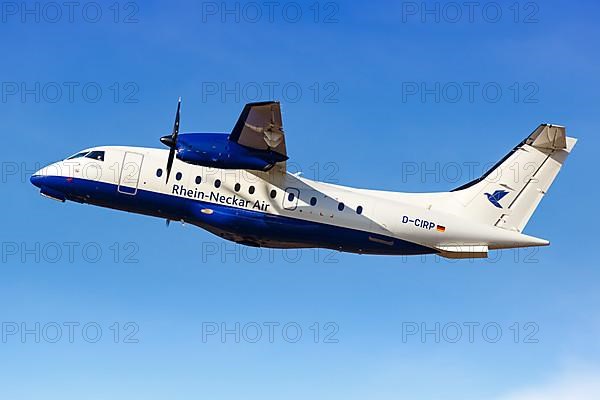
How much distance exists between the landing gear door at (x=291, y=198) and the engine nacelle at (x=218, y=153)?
139 cm

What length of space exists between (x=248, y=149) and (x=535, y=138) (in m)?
8.90

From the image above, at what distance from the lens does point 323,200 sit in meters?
25.8

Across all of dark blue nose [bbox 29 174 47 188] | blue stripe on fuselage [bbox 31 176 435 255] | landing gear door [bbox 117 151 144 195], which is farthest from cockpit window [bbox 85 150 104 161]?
dark blue nose [bbox 29 174 47 188]

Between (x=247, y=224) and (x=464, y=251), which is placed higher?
(x=247, y=224)

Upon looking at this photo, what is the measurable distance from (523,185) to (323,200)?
20.4 feet

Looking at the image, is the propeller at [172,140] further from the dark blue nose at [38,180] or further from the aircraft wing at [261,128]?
the dark blue nose at [38,180]

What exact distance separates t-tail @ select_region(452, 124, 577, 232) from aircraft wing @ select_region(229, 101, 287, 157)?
20.1 feet

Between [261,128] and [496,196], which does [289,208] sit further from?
[496,196]

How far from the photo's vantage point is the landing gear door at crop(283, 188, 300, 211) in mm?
25734

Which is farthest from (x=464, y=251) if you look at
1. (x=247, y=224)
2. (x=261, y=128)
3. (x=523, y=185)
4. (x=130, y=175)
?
(x=130, y=175)

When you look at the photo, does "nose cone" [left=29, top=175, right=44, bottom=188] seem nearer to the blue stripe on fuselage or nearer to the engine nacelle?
the blue stripe on fuselage

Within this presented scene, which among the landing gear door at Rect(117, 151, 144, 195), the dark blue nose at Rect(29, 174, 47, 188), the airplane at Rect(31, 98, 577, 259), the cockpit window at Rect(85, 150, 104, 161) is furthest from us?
the dark blue nose at Rect(29, 174, 47, 188)

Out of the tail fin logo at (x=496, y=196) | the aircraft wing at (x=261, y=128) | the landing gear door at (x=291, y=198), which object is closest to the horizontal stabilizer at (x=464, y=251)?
the tail fin logo at (x=496, y=196)

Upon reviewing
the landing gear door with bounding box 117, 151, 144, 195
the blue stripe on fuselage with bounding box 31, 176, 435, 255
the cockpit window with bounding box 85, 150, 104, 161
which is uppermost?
the cockpit window with bounding box 85, 150, 104, 161
